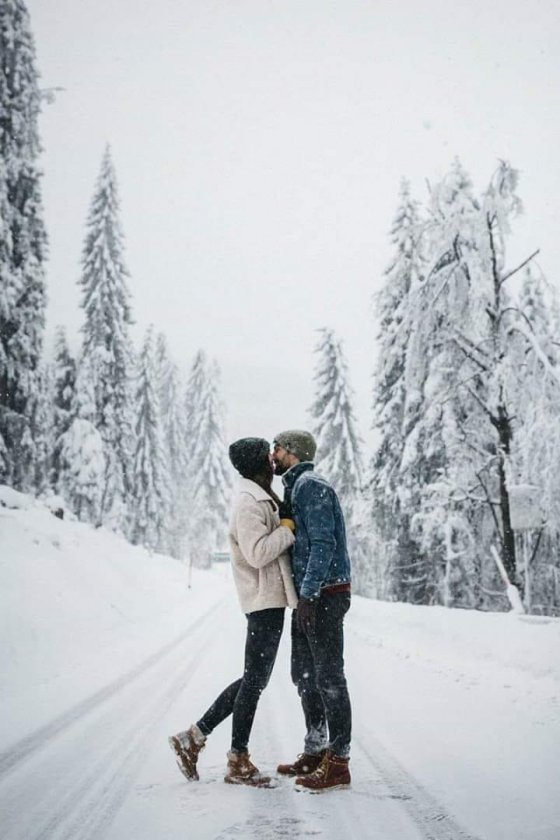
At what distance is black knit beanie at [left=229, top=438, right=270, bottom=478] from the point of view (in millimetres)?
3637

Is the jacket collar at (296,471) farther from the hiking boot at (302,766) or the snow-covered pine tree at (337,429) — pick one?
the snow-covered pine tree at (337,429)

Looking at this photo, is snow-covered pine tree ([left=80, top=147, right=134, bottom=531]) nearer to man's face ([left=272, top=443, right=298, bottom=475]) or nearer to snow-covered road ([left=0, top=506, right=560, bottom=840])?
snow-covered road ([left=0, top=506, right=560, bottom=840])

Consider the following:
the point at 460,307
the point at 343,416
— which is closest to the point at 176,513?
the point at 343,416

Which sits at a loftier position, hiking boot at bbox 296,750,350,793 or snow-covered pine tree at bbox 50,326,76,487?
snow-covered pine tree at bbox 50,326,76,487

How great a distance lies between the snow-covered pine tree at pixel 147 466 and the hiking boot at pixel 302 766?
2915 cm

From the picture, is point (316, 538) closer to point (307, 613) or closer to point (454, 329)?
point (307, 613)

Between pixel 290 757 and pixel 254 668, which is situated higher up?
pixel 254 668

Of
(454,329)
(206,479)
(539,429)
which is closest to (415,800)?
(539,429)

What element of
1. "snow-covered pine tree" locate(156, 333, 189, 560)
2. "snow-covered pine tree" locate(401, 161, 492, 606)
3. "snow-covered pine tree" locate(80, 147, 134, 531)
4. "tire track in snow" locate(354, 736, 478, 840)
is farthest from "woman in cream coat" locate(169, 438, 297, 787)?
"snow-covered pine tree" locate(156, 333, 189, 560)

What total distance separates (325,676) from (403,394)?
15.2 meters

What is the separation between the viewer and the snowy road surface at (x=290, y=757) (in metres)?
2.58

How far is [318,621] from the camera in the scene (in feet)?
11.1

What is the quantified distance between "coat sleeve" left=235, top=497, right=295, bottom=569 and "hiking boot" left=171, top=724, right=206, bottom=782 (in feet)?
3.49

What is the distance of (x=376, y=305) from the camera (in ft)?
61.9
